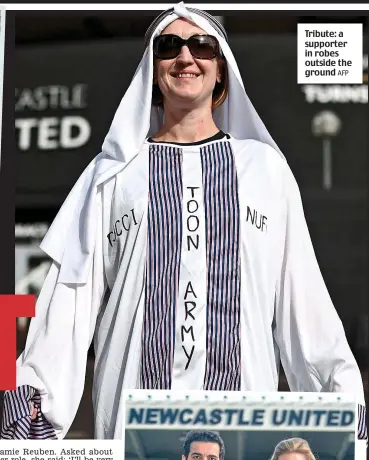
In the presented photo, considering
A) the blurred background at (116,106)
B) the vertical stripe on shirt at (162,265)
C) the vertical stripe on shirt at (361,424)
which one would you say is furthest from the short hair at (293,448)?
the blurred background at (116,106)

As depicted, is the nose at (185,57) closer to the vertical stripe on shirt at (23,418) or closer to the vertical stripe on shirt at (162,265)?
the vertical stripe on shirt at (162,265)

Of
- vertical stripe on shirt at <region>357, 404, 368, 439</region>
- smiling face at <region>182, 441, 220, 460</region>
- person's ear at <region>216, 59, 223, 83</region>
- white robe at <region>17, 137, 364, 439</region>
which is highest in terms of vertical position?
person's ear at <region>216, 59, 223, 83</region>

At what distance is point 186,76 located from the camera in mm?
4137

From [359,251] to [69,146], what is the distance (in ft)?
3.94

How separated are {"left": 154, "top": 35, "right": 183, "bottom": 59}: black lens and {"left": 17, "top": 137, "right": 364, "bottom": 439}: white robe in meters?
0.32

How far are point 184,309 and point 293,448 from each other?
576 mm

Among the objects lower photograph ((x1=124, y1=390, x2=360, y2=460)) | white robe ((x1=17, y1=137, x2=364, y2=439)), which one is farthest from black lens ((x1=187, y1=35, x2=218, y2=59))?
lower photograph ((x1=124, y1=390, x2=360, y2=460))

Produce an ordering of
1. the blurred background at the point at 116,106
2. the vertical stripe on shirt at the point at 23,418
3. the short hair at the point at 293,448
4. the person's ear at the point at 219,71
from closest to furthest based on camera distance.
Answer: the vertical stripe on shirt at the point at 23,418, the short hair at the point at 293,448, the person's ear at the point at 219,71, the blurred background at the point at 116,106

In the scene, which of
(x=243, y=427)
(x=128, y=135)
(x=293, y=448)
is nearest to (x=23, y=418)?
(x=243, y=427)

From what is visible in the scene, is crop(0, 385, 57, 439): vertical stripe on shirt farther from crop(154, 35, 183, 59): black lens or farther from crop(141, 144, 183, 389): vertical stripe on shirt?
crop(154, 35, 183, 59): black lens

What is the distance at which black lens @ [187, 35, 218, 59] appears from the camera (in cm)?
414

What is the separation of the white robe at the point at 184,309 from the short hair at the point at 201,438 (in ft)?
0.60

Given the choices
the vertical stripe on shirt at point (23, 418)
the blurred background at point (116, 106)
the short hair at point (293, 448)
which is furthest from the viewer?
the blurred background at point (116, 106)

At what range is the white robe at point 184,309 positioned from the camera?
403 cm
